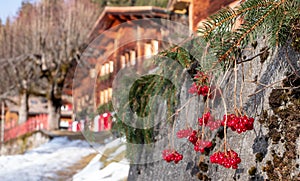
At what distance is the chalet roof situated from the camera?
15.0 meters

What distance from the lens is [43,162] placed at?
30.9 feet

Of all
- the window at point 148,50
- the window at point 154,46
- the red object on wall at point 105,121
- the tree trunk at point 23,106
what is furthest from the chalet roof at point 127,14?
the window at point 154,46

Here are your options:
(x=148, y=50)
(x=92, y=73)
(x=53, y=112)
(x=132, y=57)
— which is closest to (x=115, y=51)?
(x=132, y=57)

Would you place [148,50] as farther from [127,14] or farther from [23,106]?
[23,106]

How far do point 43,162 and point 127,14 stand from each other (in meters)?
7.42

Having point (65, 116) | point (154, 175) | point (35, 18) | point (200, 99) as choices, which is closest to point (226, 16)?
point (200, 99)

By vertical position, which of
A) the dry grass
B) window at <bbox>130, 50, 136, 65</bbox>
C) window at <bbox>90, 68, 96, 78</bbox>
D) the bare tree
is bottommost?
the dry grass

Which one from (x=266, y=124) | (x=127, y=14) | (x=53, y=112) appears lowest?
(x=53, y=112)

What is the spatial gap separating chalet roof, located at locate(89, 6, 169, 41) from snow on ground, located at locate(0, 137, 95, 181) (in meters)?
5.10

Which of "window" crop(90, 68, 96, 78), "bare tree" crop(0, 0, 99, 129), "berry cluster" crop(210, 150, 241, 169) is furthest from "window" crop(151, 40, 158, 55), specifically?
"bare tree" crop(0, 0, 99, 129)

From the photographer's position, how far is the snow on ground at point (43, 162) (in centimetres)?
775

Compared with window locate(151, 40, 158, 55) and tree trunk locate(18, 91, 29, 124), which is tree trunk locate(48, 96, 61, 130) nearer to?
tree trunk locate(18, 91, 29, 124)

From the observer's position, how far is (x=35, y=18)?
20.4 metres

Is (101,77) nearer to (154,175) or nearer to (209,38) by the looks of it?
(154,175)
